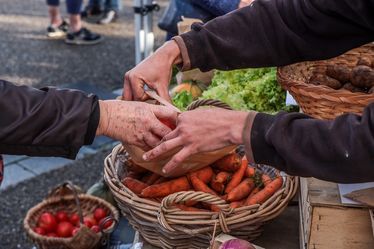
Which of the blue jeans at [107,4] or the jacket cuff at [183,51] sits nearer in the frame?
the jacket cuff at [183,51]

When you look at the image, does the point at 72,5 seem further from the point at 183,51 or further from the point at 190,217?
the point at 190,217

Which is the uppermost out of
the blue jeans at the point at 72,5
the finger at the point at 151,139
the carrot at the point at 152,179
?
the finger at the point at 151,139

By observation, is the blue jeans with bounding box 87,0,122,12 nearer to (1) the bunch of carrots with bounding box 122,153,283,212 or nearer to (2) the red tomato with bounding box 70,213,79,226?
(2) the red tomato with bounding box 70,213,79,226

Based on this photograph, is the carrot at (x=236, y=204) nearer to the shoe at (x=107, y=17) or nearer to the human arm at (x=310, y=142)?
the human arm at (x=310, y=142)

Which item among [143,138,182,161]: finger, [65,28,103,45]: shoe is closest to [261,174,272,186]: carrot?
[143,138,182,161]: finger

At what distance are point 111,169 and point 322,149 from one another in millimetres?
982

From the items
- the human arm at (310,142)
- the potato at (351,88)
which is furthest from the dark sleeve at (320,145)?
the potato at (351,88)

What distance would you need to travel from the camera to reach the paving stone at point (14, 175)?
13.9 feet

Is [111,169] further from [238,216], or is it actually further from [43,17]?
[43,17]

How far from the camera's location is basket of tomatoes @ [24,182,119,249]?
2.86 metres

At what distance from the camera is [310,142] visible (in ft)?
4.39

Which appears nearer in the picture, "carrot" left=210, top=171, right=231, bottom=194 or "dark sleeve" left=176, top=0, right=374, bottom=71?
"dark sleeve" left=176, top=0, right=374, bottom=71

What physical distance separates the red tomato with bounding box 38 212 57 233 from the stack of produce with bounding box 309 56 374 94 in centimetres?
167

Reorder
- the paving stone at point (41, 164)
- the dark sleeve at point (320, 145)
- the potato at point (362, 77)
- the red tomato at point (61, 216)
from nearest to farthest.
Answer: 1. the dark sleeve at point (320, 145)
2. the potato at point (362, 77)
3. the red tomato at point (61, 216)
4. the paving stone at point (41, 164)
